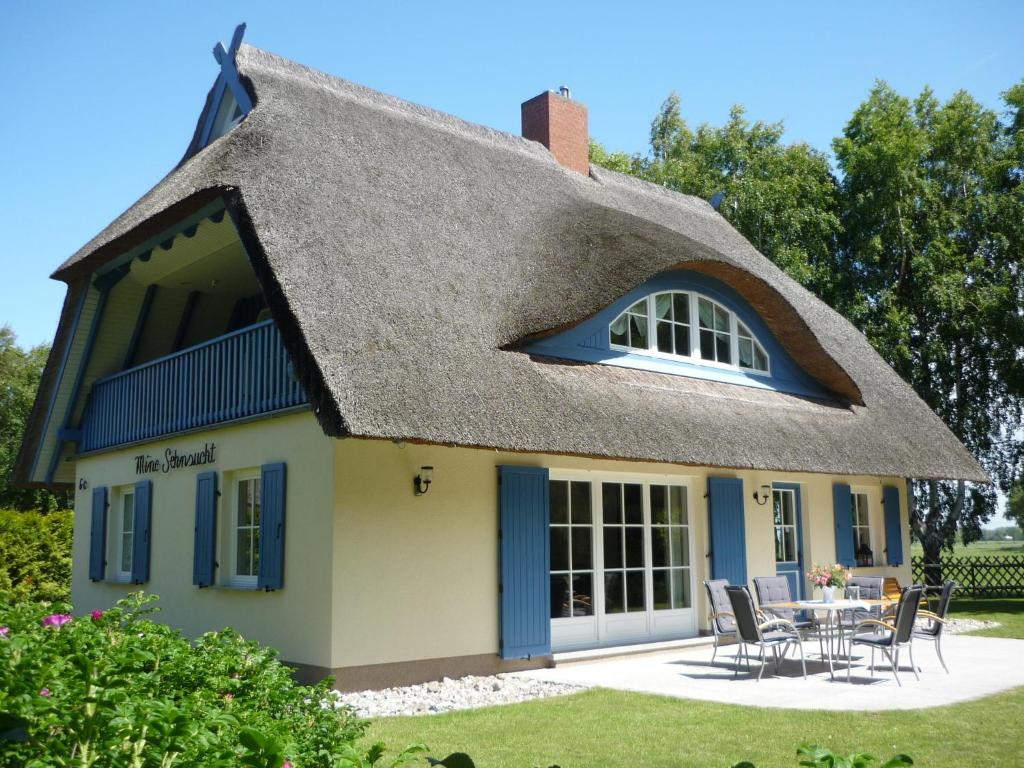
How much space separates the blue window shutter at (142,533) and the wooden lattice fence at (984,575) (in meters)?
16.4

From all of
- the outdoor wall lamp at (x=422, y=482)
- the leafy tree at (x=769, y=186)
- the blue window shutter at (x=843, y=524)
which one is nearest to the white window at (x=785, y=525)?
the blue window shutter at (x=843, y=524)

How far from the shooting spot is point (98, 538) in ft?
41.9

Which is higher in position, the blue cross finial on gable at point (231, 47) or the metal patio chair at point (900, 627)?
the blue cross finial on gable at point (231, 47)

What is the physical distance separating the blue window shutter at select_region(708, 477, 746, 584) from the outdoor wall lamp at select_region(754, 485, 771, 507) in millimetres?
544

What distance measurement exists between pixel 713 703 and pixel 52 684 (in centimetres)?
589

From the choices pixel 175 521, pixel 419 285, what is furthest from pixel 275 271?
pixel 175 521

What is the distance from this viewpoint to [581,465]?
33.9 ft

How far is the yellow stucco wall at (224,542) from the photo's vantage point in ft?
28.0

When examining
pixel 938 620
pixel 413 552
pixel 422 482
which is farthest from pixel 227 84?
pixel 938 620

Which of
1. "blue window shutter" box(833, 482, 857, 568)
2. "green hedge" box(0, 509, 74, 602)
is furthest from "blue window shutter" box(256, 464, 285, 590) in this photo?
"green hedge" box(0, 509, 74, 602)

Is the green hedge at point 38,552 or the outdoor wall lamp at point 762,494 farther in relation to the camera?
the green hedge at point 38,552

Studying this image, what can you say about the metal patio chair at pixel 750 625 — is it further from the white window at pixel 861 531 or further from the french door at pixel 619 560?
the white window at pixel 861 531

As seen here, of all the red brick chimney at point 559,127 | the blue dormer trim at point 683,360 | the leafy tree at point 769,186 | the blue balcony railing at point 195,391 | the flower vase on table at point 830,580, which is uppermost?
the leafy tree at point 769,186

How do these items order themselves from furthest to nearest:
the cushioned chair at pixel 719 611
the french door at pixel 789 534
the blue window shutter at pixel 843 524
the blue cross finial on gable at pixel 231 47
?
1. the blue window shutter at pixel 843 524
2. the french door at pixel 789 534
3. the blue cross finial on gable at pixel 231 47
4. the cushioned chair at pixel 719 611
